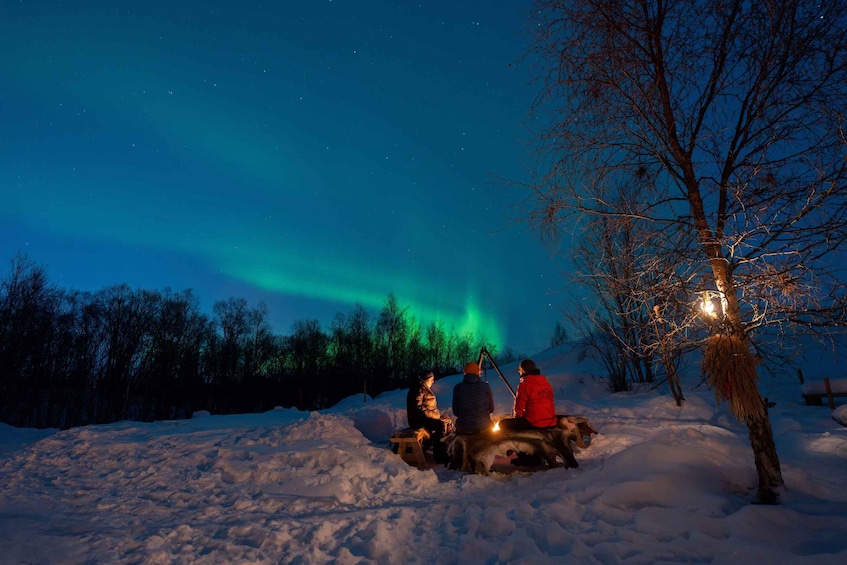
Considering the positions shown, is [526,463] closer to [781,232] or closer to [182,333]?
[781,232]

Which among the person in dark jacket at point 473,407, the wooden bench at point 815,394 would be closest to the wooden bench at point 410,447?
the person in dark jacket at point 473,407

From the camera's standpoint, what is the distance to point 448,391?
24.7m

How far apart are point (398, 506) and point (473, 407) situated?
2.35 metres

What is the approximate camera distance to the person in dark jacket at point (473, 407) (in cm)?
723

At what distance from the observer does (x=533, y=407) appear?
23.6 feet

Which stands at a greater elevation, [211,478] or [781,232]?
[781,232]

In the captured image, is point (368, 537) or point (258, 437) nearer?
point (368, 537)

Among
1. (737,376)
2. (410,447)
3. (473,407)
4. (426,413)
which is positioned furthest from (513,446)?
(737,376)

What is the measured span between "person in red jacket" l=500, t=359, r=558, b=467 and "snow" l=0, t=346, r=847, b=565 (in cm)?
71

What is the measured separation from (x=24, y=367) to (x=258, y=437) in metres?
37.3

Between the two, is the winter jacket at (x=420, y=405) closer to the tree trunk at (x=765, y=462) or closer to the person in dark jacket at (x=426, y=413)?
the person in dark jacket at (x=426, y=413)

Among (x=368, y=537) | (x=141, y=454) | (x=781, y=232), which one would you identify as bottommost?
(x=368, y=537)

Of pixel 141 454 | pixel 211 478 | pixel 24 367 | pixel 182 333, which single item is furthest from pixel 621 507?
pixel 182 333

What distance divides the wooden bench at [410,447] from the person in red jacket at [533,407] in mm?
1463
